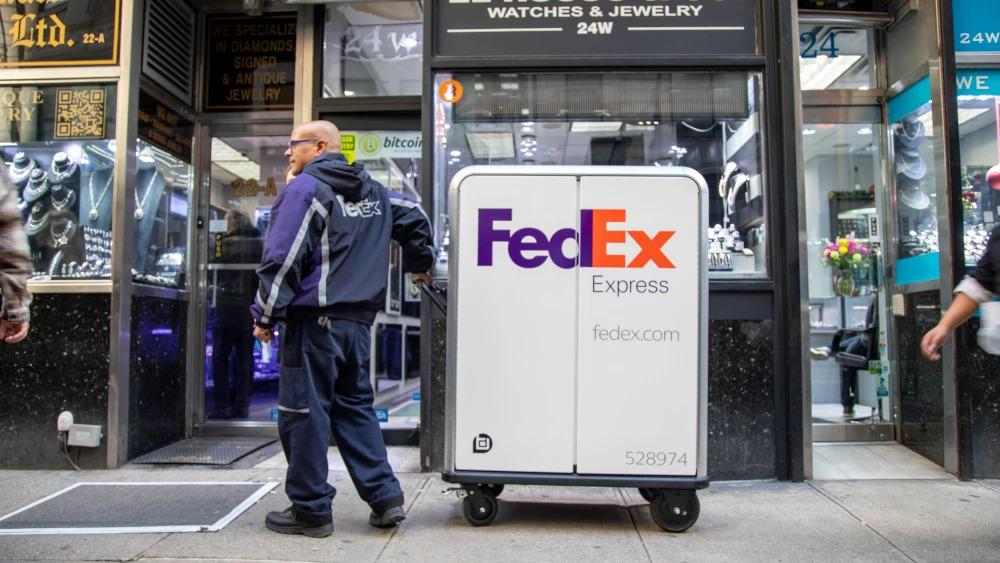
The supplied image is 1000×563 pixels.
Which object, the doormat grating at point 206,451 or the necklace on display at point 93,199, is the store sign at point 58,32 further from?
the doormat grating at point 206,451

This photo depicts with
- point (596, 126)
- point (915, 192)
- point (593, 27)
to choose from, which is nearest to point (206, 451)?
→ point (596, 126)

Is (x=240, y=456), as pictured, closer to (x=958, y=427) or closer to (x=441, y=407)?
(x=441, y=407)

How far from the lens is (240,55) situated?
21.4ft

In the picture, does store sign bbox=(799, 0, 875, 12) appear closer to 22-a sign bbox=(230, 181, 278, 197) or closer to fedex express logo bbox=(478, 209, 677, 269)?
fedex express logo bbox=(478, 209, 677, 269)

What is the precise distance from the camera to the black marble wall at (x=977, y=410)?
16.1 ft

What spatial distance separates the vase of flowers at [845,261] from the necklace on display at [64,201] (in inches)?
227

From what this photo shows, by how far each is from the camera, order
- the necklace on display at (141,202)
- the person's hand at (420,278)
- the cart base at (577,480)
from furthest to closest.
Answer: the necklace on display at (141,202) → the person's hand at (420,278) → the cart base at (577,480)

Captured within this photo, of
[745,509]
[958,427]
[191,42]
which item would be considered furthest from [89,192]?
[958,427]

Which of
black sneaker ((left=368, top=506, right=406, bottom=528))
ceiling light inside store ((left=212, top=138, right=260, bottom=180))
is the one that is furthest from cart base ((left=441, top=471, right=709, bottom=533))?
ceiling light inside store ((left=212, top=138, right=260, bottom=180))

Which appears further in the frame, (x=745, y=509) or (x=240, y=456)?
(x=240, y=456)

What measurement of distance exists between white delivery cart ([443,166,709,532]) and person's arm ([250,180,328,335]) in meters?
0.69

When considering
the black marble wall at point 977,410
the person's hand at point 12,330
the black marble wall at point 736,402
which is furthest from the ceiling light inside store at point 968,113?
the person's hand at point 12,330

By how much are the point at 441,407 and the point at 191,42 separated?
3775 millimetres

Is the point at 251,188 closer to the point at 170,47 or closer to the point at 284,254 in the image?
the point at 170,47
